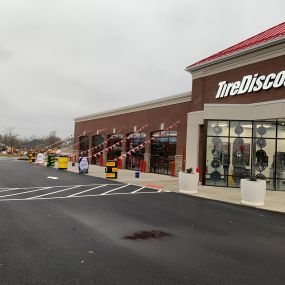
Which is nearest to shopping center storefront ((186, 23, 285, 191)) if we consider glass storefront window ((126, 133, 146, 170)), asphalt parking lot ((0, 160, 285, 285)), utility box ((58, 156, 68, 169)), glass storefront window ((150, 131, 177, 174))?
glass storefront window ((150, 131, 177, 174))

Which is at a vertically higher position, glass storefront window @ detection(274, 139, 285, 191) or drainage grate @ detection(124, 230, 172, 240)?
glass storefront window @ detection(274, 139, 285, 191)

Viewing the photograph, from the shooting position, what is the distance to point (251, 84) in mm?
19688

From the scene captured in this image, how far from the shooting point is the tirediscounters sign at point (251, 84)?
1828 cm

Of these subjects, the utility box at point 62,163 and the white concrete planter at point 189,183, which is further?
the utility box at point 62,163

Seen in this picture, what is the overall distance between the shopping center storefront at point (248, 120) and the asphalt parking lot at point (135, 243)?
24.7ft

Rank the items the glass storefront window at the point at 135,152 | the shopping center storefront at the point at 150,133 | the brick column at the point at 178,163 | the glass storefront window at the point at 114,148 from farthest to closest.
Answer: the glass storefront window at the point at 114,148 → the glass storefront window at the point at 135,152 → the shopping center storefront at the point at 150,133 → the brick column at the point at 178,163

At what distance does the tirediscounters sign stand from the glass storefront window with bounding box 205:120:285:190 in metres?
1.88

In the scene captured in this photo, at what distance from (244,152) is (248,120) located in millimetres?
1761

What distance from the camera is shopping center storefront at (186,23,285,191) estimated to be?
61.0ft

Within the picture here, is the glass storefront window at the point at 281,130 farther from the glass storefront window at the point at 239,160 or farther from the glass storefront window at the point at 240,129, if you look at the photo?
the glass storefront window at the point at 239,160

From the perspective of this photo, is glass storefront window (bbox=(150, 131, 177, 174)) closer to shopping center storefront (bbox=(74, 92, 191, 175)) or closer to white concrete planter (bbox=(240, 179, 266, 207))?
shopping center storefront (bbox=(74, 92, 191, 175))

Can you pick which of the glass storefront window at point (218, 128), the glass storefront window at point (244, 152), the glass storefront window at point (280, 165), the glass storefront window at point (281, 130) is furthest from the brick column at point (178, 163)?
the glass storefront window at point (281, 130)

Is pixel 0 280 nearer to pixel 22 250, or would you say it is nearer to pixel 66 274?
pixel 66 274

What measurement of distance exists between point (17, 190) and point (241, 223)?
9.53 m
